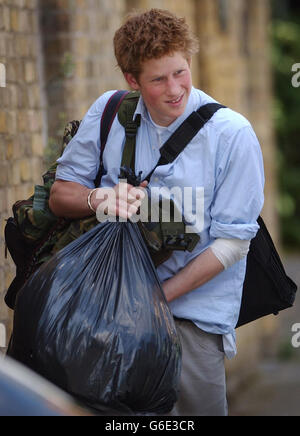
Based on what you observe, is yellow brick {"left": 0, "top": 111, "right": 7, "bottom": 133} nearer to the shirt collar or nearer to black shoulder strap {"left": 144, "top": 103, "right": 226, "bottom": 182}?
the shirt collar

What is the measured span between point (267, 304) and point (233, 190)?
1.61 feet

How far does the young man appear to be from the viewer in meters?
3.05

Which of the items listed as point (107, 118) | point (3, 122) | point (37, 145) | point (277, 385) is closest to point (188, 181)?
point (107, 118)

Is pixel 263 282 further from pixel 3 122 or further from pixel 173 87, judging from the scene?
pixel 3 122

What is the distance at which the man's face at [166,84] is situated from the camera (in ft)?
9.99

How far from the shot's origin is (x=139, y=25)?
305 centimetres

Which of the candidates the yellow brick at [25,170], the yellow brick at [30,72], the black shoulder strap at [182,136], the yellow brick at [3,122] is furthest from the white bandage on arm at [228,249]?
the yellow brick at [30,72]

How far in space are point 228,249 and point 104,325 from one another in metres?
0.49

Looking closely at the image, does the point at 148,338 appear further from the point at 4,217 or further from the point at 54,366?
the point at 4,217

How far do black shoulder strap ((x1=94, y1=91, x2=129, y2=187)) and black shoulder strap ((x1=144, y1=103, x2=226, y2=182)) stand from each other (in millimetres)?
199

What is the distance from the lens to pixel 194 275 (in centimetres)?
314

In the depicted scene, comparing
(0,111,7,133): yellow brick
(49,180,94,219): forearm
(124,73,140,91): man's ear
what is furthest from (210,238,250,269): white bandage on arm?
(0,111,7,133): yellow brick

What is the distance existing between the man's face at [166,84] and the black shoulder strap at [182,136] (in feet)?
0.15

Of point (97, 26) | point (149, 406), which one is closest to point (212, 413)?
point (149, 406)
